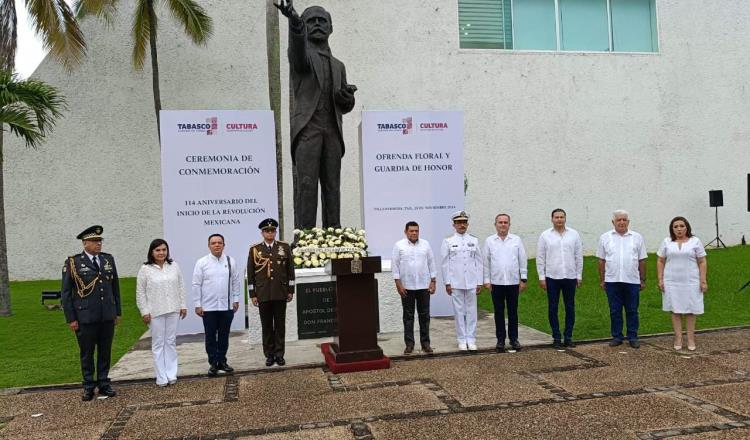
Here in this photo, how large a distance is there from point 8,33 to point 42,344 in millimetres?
6528

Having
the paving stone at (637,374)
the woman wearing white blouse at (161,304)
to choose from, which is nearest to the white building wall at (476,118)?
the woman wearing white blouse at (161,304)

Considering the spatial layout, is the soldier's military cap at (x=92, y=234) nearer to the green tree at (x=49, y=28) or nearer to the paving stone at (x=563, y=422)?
the paving stone at (x=563, y=422)

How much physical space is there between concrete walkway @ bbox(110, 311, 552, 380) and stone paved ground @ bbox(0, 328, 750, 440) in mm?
358

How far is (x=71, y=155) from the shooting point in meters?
14.6

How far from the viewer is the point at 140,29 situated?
42.7 feet

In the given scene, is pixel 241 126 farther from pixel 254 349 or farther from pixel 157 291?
pixel 157 291

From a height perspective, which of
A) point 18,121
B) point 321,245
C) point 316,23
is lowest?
point 321,245

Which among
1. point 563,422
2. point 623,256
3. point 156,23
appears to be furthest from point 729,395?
point 156,23

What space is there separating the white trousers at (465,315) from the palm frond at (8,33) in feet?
31.6

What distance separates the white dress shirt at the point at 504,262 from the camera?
5887mm

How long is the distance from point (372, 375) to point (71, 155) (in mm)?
12795

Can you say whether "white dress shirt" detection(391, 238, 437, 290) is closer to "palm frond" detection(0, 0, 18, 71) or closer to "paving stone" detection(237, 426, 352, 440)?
"paving stone" detection(237, 426, 352, 440)

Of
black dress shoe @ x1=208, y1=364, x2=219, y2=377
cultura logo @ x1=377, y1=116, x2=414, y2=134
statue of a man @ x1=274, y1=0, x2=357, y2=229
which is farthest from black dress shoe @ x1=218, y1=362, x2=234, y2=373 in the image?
cultura logo @ x1=377, y1=116, x2=414, y2=134

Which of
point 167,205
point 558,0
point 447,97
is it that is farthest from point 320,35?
point 558,0
